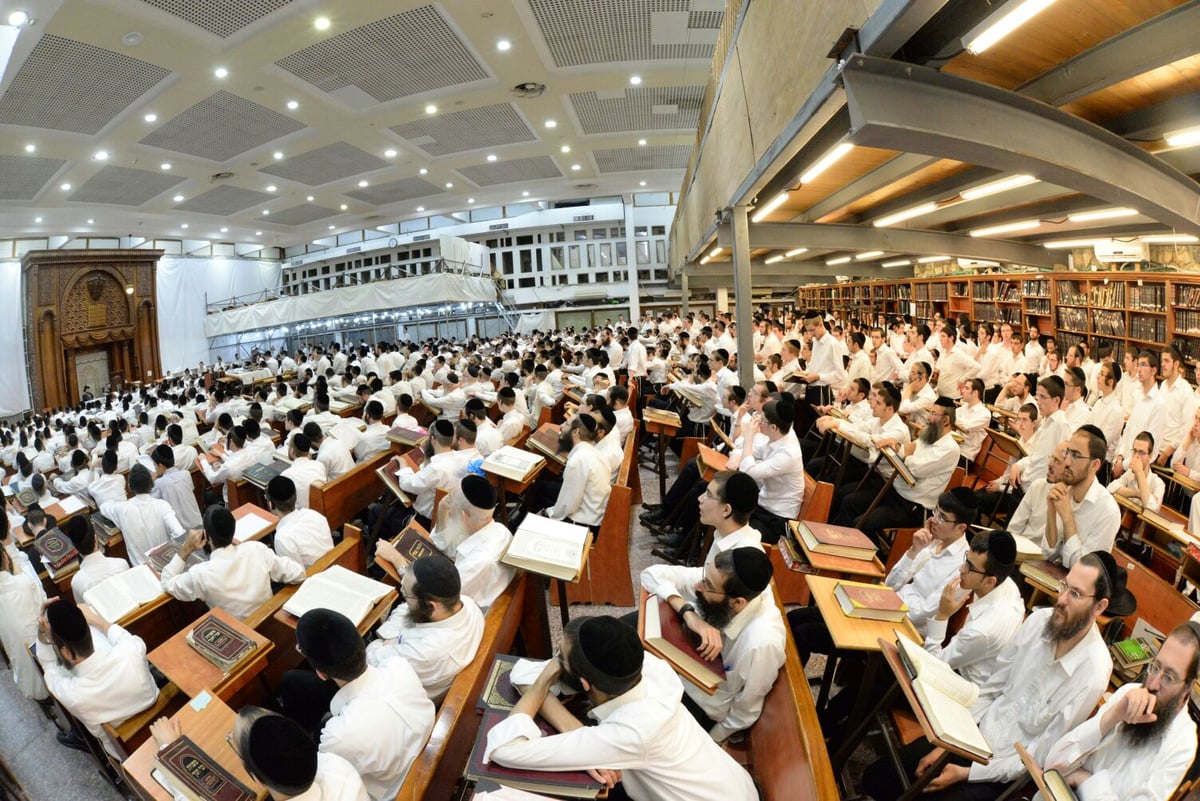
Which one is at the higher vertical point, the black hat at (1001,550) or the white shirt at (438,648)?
the black hat at (1001,550)

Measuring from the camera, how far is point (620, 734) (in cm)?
179

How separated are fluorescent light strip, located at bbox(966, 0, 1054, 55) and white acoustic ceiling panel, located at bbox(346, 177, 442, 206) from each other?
45.7ft

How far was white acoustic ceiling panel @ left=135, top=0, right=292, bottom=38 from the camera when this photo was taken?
6.11 metres

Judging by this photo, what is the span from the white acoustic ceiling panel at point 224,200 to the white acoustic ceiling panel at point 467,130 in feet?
17.0

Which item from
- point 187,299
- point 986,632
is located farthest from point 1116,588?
point 187,299

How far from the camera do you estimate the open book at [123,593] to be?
3.27 m

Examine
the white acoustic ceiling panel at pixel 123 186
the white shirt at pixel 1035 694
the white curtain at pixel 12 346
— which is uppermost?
the white acoustic ceiling panel at pixel 123 186

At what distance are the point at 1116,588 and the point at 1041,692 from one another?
21.5 inches

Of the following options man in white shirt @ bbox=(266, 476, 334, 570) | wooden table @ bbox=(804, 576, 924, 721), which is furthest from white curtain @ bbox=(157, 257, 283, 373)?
wooden table @ bbox=(804, 576, 924, 721)

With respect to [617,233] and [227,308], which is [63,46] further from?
[617,233]

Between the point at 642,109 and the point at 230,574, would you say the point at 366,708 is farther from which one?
the point at 642,109

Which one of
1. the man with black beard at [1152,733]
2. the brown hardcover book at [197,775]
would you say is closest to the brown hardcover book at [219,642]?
the brown hardcover book at [197,775]

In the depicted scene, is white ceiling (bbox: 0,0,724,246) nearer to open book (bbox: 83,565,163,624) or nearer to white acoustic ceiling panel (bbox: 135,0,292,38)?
white acoustic ceiling panel (bbox: 135,0,292,38)

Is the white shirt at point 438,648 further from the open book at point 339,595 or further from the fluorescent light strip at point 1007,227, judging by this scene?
the fluorescent light strip at point 1007,227
